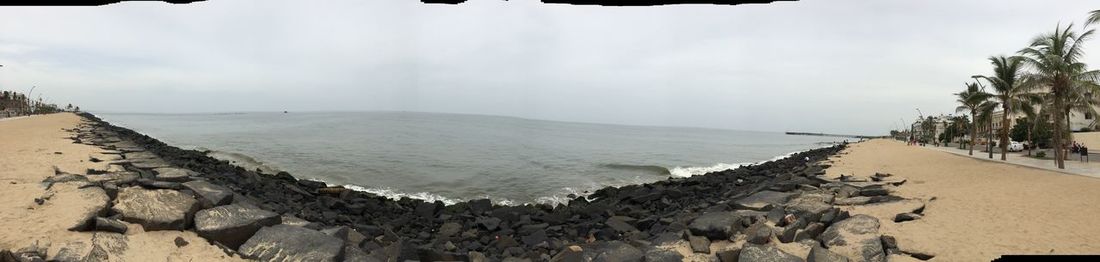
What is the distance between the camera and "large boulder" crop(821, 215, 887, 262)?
323 inches

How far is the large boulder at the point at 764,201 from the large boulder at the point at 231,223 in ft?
35.2

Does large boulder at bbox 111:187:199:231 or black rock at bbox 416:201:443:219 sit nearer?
large boulder at bbox 111:187:199:231

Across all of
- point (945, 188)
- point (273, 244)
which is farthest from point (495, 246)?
point (945, 188)

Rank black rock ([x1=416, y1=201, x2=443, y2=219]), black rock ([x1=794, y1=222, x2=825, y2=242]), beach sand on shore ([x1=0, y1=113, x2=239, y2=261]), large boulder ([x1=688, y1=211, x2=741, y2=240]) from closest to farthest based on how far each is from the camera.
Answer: beach sand on shore ([x1=0, y1=113, x2=239, y2=261]), black rock ([x1=794, y1=222, x2=825, y2=242]), large boulder ([x1=688, y1=211, x2=741, y2=240]), black rock ([x1=416, y1=201, x2=443, y2=219])

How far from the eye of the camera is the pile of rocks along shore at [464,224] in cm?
763

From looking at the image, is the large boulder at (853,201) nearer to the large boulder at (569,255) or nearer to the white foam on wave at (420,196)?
the large boulder at (569,255)

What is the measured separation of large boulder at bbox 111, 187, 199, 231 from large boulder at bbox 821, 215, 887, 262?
11257 millimetres

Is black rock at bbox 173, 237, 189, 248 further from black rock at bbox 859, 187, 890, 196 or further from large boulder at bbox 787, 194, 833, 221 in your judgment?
black rock at bbox 859, 187, 890, 196

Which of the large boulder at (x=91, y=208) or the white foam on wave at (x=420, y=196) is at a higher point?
the large boulder at (x=91, y=208)

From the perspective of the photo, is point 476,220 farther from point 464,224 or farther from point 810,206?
point 810,206

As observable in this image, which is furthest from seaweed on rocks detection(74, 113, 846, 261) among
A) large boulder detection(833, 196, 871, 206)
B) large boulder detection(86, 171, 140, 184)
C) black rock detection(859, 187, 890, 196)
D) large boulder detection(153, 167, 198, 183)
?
large boulder detection(833, 196, 871, 206)

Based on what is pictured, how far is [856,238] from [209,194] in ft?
39.8

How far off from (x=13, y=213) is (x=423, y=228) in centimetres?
684

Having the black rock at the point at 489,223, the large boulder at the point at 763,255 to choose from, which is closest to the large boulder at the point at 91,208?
the black rock at the point at 489,223
